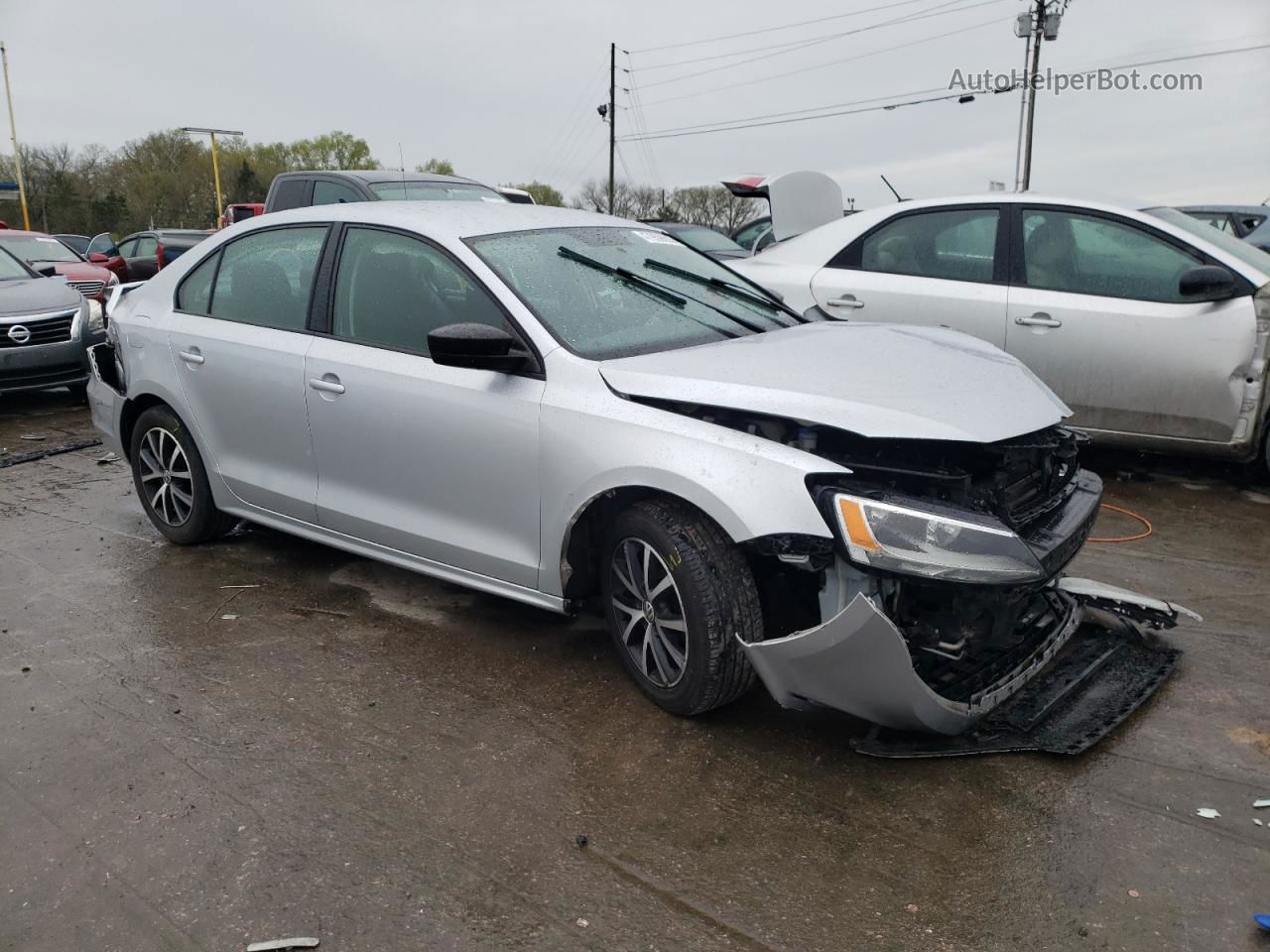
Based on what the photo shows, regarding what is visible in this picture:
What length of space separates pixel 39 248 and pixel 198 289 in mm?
9182

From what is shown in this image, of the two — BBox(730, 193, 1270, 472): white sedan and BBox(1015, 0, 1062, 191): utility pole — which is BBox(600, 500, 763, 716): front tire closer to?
BBox(730, 193, 1270, 472): white sedan

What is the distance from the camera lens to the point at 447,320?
3.93m

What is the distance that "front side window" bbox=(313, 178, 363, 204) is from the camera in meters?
9.65

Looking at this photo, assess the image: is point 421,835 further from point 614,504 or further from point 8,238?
point 8,238

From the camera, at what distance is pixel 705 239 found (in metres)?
13.6

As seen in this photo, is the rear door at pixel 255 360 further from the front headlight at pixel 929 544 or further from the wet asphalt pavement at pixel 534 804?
the front headlight at pixel 929 544

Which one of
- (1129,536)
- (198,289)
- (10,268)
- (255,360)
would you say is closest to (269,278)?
(255,360)

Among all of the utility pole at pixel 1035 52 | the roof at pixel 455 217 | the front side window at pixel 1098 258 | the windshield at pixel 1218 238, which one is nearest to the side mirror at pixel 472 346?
the roof at pixel 455 217

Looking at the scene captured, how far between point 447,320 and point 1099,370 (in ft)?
12.5

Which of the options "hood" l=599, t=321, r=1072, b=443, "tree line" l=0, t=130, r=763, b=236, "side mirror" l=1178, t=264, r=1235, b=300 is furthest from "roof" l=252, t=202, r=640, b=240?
"tree line" l=0, t=130, r=763, b=236

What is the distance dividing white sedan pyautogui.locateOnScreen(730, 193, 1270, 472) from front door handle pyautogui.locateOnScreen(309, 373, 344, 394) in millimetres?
2707

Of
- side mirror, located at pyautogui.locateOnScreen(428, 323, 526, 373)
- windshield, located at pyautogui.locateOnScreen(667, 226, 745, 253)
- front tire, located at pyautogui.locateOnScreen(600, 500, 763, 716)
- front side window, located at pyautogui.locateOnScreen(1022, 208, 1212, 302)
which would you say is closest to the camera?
front tire, located at pyautogui.locateOnScreen(600, 500, 763, 716)

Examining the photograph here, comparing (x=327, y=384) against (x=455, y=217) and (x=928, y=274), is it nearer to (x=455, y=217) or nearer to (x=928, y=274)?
(x=455, y=217)

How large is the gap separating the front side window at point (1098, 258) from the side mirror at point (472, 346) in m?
3.79
